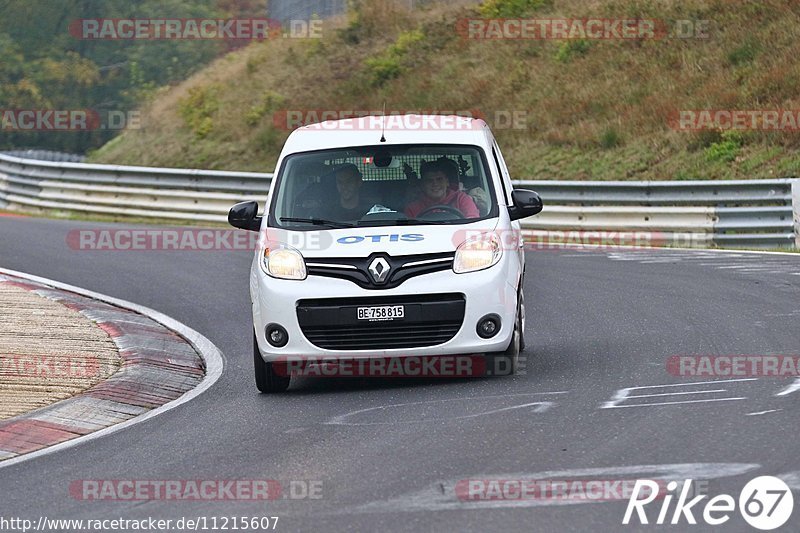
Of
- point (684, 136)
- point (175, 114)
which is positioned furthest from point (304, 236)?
point (175, 114)

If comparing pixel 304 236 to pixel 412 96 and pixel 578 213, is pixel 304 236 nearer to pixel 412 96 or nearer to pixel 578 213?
pixel 578 213

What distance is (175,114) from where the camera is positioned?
124 feet

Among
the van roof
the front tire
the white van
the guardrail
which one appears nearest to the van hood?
the white van

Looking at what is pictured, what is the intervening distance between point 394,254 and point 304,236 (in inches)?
30.8

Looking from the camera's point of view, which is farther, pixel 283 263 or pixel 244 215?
pixel 244 215

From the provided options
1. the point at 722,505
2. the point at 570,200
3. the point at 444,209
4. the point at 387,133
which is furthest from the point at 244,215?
the point at 570,200

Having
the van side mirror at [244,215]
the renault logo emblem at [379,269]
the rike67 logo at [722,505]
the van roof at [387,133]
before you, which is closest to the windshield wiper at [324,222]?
the van side mirror at [244,215]

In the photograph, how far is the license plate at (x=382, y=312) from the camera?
354 inches

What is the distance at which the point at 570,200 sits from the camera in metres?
22.3

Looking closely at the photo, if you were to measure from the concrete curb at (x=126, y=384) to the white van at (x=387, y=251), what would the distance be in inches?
34.6

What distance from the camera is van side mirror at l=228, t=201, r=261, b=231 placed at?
979 cm

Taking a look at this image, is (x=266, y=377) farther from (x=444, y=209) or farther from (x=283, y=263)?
(x=444, y=209)

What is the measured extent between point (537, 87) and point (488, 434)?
955 inches

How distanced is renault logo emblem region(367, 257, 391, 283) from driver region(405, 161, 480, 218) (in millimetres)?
737
